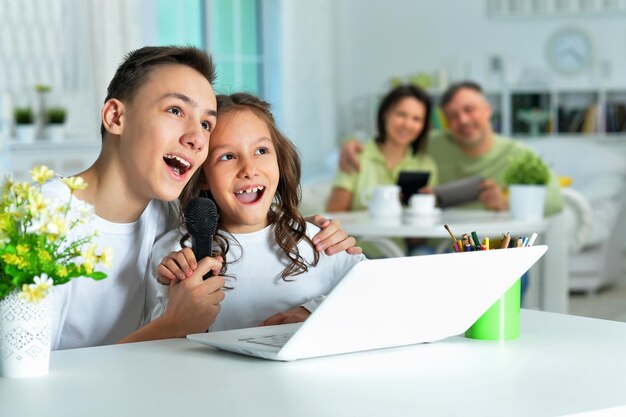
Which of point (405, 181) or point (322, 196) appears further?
point (322, 196)

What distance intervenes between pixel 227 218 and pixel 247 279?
13 centimetres

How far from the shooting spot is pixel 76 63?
5570 millimetres

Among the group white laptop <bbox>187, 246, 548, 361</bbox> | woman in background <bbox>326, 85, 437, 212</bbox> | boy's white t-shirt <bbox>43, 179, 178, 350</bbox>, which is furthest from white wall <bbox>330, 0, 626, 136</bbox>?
white laptop <bbox>187, 246, 548, 361</bbox>

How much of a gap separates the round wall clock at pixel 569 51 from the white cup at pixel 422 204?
4151mm

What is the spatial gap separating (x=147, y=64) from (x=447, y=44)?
624cm

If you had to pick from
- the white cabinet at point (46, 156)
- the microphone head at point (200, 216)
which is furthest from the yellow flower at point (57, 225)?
the white cabinet at point (46, 156)

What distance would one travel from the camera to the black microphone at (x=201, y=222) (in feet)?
5.20

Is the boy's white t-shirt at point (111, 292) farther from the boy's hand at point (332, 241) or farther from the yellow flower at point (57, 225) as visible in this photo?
the yellow flower at point (57, 225)

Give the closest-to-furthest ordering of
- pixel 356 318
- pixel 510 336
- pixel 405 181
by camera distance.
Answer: pixel 356 318, pixel 510 336, pixel 405 181

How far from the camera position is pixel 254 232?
1903 millimetres

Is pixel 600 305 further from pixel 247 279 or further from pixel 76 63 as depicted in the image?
pixel 247 279

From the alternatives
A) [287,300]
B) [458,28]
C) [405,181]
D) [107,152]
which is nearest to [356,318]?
[287,300]

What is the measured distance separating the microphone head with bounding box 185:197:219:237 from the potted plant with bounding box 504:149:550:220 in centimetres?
219

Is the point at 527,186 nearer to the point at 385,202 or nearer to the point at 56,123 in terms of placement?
the point at 385,202
